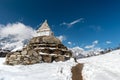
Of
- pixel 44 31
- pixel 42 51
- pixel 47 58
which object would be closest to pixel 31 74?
pixel 47 58

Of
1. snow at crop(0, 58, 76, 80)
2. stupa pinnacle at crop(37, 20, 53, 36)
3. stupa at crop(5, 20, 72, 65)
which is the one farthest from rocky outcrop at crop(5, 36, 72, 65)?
snow at crop(0, 58, 76, 80)

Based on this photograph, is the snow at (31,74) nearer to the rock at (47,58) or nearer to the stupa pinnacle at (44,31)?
the rock at (47,58)

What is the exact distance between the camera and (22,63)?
148 feet

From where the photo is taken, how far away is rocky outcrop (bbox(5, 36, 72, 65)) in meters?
46.0

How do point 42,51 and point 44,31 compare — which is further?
point 44,31

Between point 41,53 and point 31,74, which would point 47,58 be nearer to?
point 41,53

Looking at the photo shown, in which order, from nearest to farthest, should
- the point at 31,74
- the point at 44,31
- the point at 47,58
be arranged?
the point at 31,74 < the point at 47,58 < the point at 44,31

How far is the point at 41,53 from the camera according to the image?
51438 millimetres

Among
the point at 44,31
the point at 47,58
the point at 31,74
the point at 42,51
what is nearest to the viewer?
the point at 31,74

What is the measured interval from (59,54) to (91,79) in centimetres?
2309

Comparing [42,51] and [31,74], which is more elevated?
[42,51]

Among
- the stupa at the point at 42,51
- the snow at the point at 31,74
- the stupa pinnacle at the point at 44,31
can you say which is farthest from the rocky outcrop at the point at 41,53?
the snow at the point at 31,74

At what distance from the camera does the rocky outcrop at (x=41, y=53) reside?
151 ft

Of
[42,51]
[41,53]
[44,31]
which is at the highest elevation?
[44,31]
